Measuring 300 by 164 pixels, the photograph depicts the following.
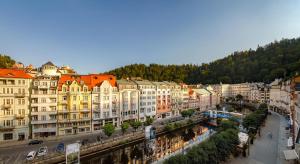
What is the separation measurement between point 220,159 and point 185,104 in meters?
62.8

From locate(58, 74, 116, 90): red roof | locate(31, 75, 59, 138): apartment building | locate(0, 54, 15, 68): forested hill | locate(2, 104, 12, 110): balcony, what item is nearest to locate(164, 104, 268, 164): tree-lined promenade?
locate(31, 75, 59, 138): apartment building

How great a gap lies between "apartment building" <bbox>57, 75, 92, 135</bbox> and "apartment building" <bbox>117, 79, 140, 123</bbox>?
11294mm

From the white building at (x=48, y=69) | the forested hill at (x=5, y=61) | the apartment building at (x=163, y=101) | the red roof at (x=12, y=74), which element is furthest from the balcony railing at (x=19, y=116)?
the apartment building at (x=163, y=101)

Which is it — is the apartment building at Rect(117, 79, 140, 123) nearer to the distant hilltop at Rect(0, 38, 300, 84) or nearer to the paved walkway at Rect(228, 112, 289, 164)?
the paved walkway at Rect(228, 112, 289, 164)

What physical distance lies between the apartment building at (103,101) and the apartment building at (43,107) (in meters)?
9.88

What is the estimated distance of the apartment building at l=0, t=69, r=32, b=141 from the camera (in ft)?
137

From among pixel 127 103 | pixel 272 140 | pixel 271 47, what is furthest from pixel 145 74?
pixel 271 47

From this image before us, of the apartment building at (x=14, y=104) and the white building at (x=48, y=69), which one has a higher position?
the white building at (x=48, y=69)

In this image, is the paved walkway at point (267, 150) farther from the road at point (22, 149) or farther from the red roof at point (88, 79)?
the red roof at point (88, 79)

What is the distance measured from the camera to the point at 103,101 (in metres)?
54.6

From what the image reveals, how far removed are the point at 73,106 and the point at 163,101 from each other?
3955 cm

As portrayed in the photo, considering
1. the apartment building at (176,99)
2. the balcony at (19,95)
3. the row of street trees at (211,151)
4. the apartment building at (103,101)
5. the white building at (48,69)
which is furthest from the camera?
the apartment building at (176,99)

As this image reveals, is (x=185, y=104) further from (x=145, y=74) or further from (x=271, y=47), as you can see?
(x=271, y=47)

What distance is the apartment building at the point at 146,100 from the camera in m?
68.2
